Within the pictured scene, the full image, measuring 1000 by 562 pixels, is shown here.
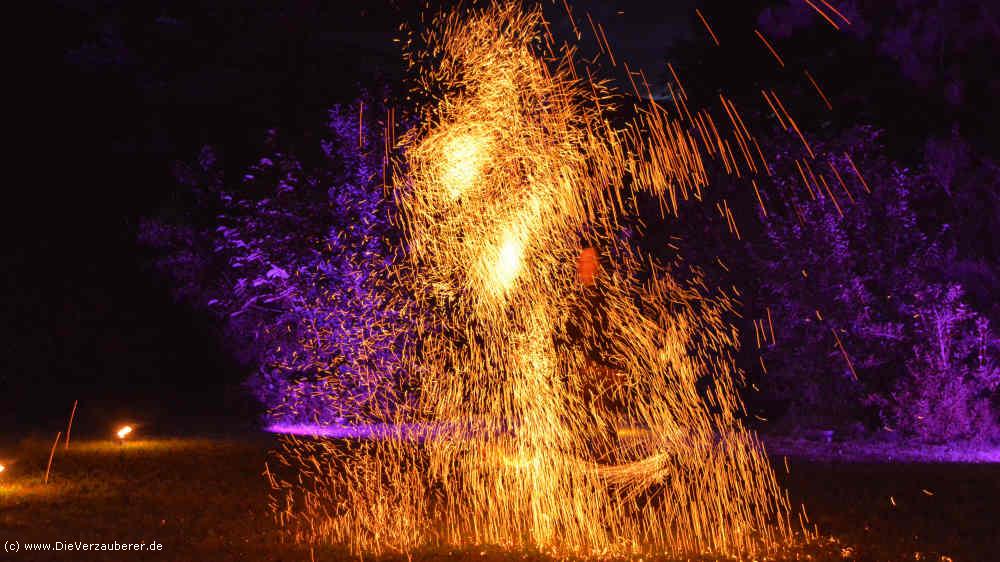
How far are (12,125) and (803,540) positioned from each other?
74.1ft

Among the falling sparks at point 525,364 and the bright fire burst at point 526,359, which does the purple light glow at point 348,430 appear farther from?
the bright fire burst at point 526,359

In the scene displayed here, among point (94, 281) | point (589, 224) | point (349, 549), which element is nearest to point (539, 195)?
point (589, 224)

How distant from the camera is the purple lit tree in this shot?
63.0ft

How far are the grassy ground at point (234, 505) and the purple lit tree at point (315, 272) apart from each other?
3.22 m

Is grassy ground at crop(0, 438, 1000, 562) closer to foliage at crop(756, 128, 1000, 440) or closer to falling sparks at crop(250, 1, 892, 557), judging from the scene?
falling sparks at crop(250, 1, 892, 557)

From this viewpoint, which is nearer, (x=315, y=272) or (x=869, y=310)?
→ (x=315, y=272)

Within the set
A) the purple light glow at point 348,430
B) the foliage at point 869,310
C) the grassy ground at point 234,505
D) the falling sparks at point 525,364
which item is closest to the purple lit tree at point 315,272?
the purple light glow at point 348,430

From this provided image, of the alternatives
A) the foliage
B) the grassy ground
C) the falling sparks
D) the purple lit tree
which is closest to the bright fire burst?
the falling sparks

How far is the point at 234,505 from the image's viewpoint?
12016 mm

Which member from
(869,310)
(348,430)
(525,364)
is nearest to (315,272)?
(348,430)

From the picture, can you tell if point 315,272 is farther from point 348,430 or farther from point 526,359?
point 526,359

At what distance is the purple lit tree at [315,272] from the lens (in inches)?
755

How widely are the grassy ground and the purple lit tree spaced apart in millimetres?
3218

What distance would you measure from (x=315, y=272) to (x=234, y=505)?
26.9 feet
